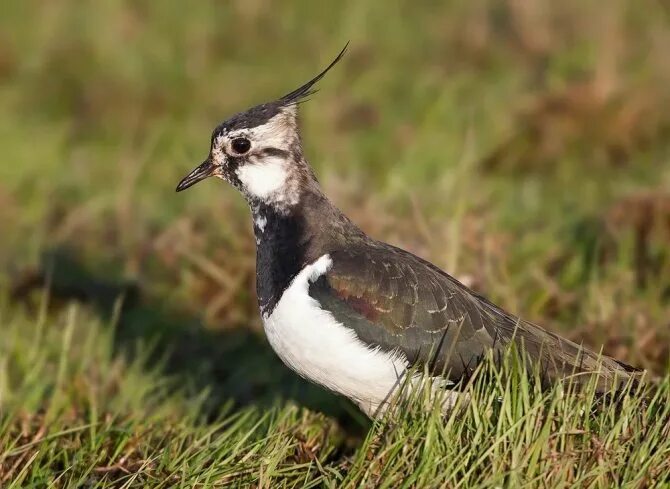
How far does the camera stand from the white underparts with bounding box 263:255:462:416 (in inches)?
184

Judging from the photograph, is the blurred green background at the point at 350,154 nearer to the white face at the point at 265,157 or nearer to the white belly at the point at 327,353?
the white face at the point at 265,157

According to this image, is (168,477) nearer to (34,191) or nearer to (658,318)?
(658,318)

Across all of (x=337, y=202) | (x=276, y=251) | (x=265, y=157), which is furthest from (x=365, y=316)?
(x=337, y=202)

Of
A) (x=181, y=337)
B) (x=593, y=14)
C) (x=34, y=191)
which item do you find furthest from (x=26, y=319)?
(x=593, y=14)

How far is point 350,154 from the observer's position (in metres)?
9.03

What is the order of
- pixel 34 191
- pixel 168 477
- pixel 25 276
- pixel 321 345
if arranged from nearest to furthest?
pixel 168 477
pixel 321 345
pixel 25 276
pixel 34 191

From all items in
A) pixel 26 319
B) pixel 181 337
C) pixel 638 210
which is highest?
pixel 638 210

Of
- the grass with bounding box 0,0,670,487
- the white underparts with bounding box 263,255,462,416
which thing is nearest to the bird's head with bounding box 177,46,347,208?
the white underparts with bounding box 263,255,462,416

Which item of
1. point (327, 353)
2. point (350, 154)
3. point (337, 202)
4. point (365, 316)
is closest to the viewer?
point (327, 353)

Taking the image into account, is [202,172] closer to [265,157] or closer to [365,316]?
[265,157]

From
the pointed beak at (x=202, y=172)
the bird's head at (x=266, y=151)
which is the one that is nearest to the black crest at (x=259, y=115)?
the bird's head at (x=266, y=151)

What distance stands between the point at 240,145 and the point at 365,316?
1.05 m

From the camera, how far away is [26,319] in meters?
6.86

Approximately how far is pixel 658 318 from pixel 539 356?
65.6 inches
